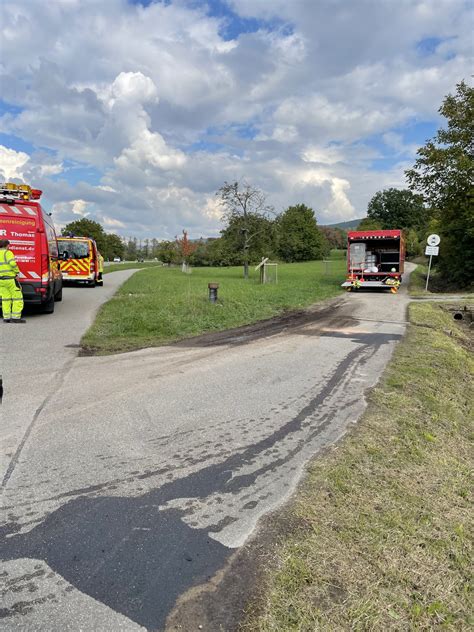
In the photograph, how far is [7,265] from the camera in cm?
1015

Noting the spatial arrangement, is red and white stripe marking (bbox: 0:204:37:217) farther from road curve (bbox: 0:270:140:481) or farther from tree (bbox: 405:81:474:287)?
tree (bbox: 405:81:474:287)

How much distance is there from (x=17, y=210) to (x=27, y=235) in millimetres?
648

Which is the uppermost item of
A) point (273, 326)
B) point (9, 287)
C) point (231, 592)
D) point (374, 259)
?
point (374, 259)

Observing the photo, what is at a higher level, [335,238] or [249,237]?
[335,238]

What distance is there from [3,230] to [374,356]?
9200 millimetres

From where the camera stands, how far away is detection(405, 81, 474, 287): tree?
21.6 m

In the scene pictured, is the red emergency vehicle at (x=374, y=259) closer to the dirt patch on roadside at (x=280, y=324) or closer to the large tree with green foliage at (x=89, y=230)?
the dirt patch on roadside at (x=280, y=324)

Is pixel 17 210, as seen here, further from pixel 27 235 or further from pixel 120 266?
pixel 120 266

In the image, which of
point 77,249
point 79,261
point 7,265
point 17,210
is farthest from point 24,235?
point 79,261

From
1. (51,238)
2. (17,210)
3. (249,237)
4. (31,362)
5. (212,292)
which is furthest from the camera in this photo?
(249,237)

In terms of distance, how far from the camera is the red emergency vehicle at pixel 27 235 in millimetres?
10898

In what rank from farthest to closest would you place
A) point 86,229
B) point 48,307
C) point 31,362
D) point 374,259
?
1. point 86,229
2. point 374,259
3. point 48,307
4. point 31,362

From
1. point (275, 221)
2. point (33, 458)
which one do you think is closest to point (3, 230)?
point (33, 458)

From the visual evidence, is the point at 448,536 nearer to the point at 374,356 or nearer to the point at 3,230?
the point at 374,356
